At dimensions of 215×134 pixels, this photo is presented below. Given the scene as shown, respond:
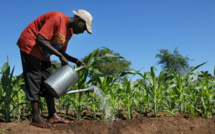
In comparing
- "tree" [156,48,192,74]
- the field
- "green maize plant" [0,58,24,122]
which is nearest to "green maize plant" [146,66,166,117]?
the field

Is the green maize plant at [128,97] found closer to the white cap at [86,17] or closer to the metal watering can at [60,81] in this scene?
the metal watering can at [60,81]

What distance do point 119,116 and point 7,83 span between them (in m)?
1.71

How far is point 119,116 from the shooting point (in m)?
3.16

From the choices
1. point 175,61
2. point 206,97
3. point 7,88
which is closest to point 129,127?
point 206,97

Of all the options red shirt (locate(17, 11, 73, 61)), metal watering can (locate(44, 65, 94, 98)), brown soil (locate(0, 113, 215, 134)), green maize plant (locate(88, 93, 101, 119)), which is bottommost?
brown soil (locate(0, 113, 215, 134))

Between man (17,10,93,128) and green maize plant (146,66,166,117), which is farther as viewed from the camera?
green maize plant (146,66,166,117)

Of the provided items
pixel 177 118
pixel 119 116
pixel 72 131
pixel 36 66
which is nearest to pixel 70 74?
pixel 36 66

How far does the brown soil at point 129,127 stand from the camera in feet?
7.48

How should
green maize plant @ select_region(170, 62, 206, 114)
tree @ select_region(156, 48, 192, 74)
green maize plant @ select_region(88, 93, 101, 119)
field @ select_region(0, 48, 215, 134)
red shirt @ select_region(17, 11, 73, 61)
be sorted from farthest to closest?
1. tree @ select_region(156, 48, 192, 74)
2. green maize plant @ select_region(170, 62, 206, 114)
3. green maize plant @ select_region(88, 93, 101, 119)
4. field @ select_region(0, 48, 215, 134)
5. red shirt @ select_region(17, 11, 73, 61)

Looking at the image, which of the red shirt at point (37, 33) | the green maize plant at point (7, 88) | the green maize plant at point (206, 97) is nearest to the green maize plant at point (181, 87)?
the green maize plant at point (206, 97)

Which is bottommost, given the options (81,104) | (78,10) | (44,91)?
(81,104)

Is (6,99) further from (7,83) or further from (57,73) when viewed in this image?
(57,73)

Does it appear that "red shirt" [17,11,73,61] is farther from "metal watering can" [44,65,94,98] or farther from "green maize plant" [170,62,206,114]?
"green maize plant" [170,62,206,114]

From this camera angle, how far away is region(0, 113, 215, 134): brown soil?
2279 millimetres
